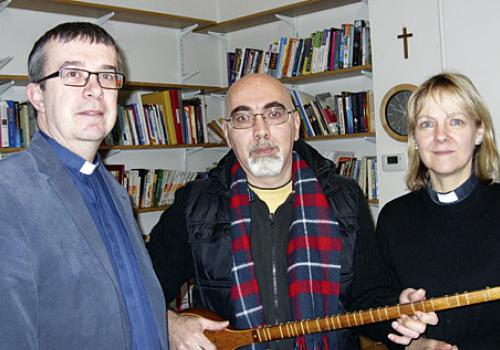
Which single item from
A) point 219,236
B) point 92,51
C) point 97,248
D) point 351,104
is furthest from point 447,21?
point 97,248

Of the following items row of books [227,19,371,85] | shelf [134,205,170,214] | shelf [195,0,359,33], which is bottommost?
shelf [134,205,170,214]

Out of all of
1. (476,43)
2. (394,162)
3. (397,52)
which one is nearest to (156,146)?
(394,162)

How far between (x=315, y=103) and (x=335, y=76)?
11.2 inches

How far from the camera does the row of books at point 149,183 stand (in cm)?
427

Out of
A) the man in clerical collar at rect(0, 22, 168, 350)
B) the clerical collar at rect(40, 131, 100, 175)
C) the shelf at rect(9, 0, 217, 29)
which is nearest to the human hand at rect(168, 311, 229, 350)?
the man in clerical collar at rect(0, 22, 168, 350)

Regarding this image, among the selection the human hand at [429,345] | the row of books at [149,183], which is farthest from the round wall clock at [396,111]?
the human hand at [429,345]

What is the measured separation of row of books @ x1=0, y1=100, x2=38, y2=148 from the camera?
366cm

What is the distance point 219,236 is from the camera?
1.98m

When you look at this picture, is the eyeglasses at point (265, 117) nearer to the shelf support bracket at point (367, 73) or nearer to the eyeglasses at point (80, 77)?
A: the eyeglasses at point (80, 77)

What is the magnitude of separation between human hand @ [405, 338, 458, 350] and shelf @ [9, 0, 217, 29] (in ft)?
10.6

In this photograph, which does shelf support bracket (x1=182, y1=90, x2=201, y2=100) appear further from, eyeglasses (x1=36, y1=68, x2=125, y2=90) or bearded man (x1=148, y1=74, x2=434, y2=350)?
eyeglasses (x1=36, y1=68, x2=125, y2=90)

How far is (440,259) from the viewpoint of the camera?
1.78 meters

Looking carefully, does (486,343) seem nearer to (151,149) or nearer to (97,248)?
(97,248)

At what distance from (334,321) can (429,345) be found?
293mm
